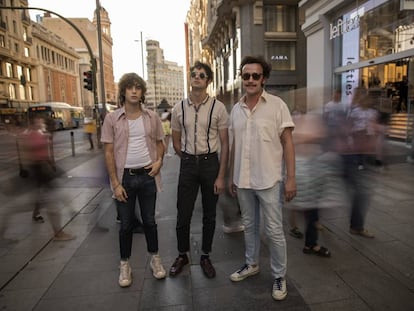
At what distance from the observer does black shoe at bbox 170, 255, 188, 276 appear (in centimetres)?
338

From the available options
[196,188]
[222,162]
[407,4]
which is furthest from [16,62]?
[222,162]

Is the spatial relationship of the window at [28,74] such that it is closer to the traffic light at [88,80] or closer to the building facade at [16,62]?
the building facade at [16,62]

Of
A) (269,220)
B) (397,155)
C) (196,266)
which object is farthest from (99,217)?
(397,155)

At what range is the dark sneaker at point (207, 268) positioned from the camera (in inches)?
131

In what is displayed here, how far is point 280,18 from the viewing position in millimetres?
25359

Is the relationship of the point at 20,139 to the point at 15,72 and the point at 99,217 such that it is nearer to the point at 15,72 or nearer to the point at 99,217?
the point at 99,217

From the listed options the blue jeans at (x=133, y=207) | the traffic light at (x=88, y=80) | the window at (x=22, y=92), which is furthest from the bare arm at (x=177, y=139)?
the window at (x=22, y=92)

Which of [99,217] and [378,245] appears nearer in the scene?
[378,245]

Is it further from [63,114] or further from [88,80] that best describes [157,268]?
[63,114]

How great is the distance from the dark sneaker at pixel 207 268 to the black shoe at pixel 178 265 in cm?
17

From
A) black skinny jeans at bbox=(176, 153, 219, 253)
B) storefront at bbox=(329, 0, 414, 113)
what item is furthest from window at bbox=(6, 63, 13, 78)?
black skinny jeans at bbox=(176, 153, 219, 253)

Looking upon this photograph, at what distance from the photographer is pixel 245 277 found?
324 centimetres

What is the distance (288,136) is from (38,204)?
3936 millimetres

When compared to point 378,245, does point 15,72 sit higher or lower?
higher
